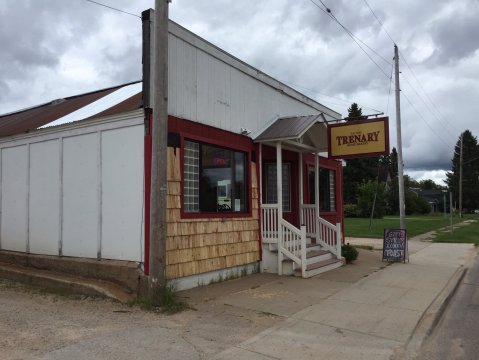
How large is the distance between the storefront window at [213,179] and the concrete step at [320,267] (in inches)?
78.6

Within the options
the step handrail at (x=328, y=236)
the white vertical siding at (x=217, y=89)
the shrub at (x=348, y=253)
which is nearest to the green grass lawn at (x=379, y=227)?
→ the shrub at (x=348, y=253)

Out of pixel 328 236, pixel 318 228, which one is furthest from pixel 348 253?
pixel 318 228

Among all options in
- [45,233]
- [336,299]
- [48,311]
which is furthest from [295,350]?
[45,233]

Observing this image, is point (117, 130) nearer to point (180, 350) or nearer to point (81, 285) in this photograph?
point (81, 285)

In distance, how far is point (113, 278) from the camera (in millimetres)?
8227

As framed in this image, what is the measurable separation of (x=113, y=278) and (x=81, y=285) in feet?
1.91

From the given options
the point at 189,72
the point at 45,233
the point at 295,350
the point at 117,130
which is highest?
the point at 189,72

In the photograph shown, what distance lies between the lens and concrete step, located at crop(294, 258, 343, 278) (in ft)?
35.4

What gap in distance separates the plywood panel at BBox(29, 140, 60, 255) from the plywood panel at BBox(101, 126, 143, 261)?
61.2 inches

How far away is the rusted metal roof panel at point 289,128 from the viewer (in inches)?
432

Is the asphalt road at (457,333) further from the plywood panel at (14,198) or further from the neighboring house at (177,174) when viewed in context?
the plywood panel at (14,198)

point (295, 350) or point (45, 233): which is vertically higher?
point (45, 233)

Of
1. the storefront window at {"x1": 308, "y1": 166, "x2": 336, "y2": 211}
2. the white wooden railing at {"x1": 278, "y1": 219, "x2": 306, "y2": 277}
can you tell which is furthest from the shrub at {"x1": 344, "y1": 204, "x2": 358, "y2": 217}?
the white wooden railing at {"x1": 278, "y1": 219, "x2": 306, "y2": 277}

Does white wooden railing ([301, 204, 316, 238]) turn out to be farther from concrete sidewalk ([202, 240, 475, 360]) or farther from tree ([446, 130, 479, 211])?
tree ([446, 130, 479, 211])
